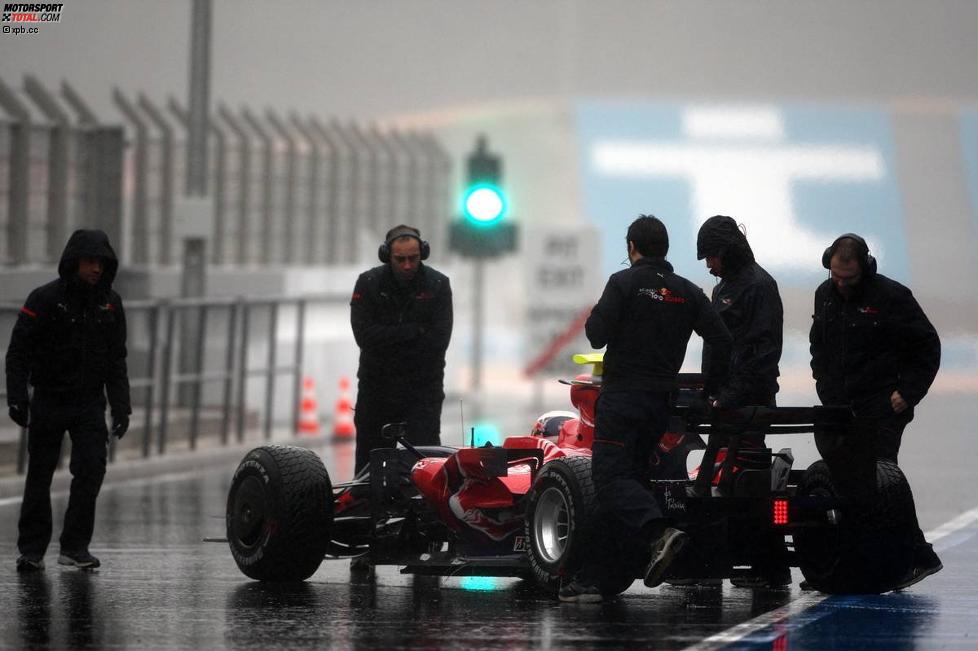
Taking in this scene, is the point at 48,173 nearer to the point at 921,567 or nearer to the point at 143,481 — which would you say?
the point at 143,481

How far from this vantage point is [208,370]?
2567 centimetres

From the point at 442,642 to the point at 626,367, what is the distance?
1824 millimetres

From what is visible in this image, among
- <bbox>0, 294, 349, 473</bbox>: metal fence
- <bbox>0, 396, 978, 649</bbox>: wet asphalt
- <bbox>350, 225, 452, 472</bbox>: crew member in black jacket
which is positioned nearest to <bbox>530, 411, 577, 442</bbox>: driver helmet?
<bbox>0, 396, 978, 649</bbox>: wet asphalt

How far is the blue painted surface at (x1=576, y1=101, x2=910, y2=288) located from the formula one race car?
3676 centimetres

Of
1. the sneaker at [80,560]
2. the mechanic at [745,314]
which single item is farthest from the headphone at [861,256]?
the sneaker at [80,560]

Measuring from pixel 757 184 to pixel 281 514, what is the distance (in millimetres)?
41910

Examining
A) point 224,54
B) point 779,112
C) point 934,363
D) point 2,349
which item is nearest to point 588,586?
point 934,363

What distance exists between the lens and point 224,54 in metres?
42.8

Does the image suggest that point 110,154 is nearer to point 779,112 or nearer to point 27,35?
point 27,35

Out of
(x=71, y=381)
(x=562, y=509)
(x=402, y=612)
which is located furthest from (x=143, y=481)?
(x=562, y=509)

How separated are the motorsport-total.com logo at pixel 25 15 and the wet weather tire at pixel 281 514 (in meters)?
17.6

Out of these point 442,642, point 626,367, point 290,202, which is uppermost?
point 290,202

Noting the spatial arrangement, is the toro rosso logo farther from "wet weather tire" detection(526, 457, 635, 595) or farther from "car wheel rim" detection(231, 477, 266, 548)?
"car wheel rim" detection(231, 477, 266, 548)

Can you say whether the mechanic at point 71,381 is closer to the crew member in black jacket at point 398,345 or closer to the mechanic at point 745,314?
the crew member in black jacket at point 398,345
